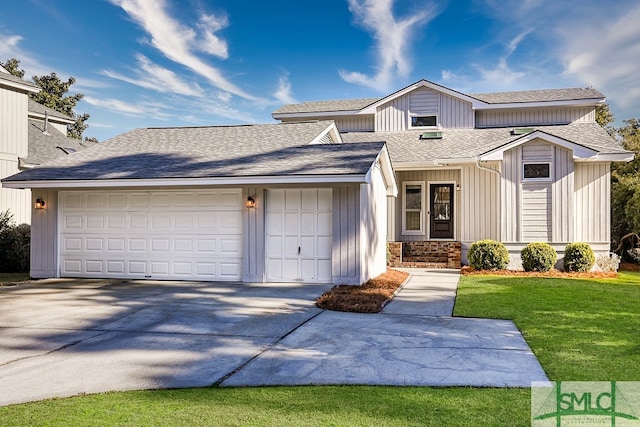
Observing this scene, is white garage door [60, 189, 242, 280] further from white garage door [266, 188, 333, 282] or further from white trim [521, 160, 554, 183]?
white trim [521, 160, 554, 183]

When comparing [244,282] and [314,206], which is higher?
[314,206]

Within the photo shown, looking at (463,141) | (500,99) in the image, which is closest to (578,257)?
(463,141)

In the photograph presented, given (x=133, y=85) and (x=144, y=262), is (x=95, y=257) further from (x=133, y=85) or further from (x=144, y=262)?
(x=133, y=85)

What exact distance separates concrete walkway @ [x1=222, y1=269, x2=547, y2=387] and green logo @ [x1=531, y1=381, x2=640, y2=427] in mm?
300

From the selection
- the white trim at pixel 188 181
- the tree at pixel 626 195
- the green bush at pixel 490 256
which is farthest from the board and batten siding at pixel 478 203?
the white trim at pixel 188 181

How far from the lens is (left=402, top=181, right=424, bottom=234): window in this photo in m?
17.5

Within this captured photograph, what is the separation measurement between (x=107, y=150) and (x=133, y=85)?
18751mm

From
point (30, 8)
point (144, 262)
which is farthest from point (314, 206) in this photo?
point (30, 8)

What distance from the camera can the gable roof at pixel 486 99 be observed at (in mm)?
19219

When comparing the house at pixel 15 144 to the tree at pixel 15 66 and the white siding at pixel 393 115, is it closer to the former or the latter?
the white siding at pixel 393 115

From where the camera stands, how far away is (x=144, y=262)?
12344 mm

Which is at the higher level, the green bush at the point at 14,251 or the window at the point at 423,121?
the window at the point at 423,121

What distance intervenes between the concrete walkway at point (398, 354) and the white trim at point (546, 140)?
304 inches

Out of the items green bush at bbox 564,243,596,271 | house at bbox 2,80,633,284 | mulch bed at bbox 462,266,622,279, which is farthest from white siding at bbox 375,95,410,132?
green bush at bbox 564,243,596,271
